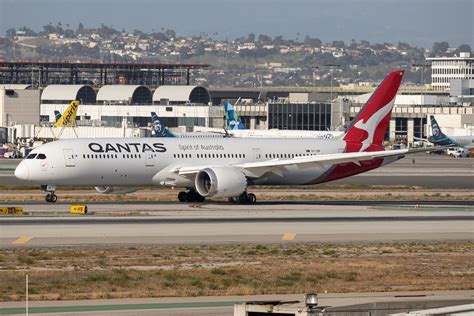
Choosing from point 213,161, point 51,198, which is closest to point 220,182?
point 213,161

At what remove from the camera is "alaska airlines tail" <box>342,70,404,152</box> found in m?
74.2

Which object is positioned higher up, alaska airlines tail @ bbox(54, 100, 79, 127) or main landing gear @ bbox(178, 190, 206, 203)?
alaska airlines tail @ bbox(54, 100, 79, 127)

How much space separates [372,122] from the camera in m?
74.4

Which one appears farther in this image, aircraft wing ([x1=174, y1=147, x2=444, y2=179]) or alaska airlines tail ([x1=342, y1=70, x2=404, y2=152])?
alaska airlines tail ([x1=342, y1=70, x2=404, y2=152])

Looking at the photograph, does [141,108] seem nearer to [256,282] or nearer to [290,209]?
[290,209]

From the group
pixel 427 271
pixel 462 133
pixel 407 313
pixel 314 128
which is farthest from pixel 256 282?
pixel 314 128

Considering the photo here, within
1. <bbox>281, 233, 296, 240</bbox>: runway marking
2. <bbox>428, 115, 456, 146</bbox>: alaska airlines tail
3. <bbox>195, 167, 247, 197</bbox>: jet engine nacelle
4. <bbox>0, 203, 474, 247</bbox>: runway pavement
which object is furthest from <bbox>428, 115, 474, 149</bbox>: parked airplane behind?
<bbox>281, 233, 296, 240</bbox>: runway marking

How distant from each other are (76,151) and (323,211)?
47.2ft

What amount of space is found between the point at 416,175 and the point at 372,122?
98.0 feet

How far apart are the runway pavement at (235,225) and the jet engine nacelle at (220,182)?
1.22 meters

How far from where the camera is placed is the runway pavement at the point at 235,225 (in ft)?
160

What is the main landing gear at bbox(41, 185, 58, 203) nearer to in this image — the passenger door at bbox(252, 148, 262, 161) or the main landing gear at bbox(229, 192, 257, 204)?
the main landing gear at bbox(229, 192, 257, 204)

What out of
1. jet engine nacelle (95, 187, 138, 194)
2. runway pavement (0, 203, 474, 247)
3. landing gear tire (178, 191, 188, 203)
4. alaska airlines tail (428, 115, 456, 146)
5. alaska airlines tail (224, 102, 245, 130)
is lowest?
runway pavement (0, 203, 474, 247)

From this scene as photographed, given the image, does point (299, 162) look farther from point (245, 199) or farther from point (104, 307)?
point (104, 307)
